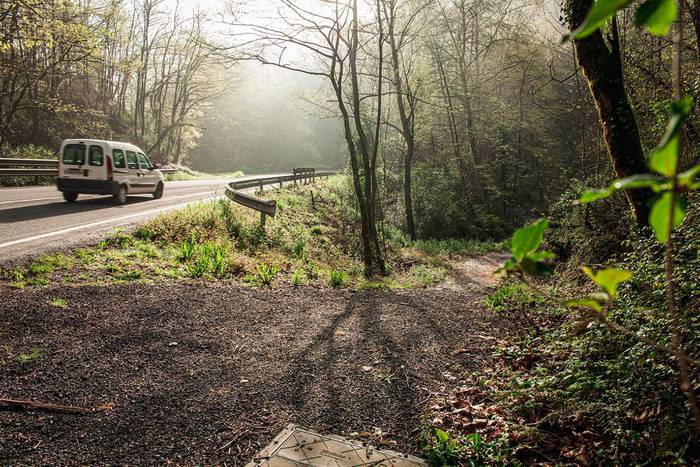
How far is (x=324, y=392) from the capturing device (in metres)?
4.63

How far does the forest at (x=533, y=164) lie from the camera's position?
2828 millimetres

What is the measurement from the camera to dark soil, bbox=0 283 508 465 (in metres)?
3.73

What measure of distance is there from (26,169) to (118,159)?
21.4 feet

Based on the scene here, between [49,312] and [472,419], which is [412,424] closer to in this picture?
[472,419]

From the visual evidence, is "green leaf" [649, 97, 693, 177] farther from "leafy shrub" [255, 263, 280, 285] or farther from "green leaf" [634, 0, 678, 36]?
"leafy shrub" [255, 263, 280, 285]

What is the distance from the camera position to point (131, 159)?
46.6ft

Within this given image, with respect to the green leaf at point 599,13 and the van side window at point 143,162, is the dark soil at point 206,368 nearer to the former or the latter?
the green leaf at point 599,13

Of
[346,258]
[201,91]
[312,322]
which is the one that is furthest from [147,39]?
[312,322]

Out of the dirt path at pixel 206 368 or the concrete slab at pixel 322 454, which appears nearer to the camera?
the concrete slab at pixel 322 454

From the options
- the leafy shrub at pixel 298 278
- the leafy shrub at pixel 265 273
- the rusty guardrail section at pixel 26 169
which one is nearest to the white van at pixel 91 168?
the rusty guardrail section at pixel 26 169

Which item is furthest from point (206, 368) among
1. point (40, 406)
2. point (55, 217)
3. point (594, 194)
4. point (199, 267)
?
point (55, 217)

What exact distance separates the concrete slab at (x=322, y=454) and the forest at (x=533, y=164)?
33 cm

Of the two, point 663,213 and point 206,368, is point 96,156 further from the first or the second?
point 663,213

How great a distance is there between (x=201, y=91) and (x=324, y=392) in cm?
3873
